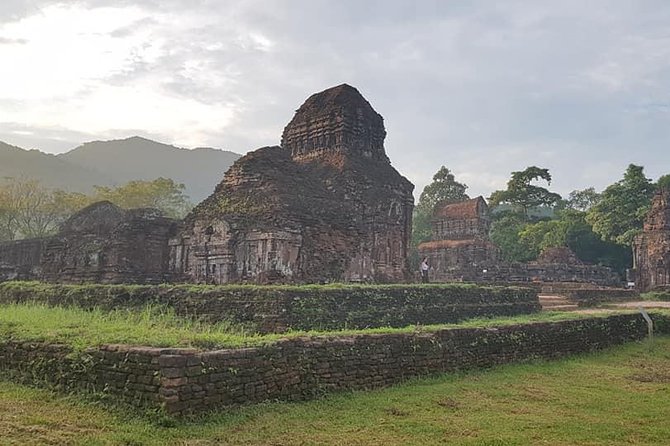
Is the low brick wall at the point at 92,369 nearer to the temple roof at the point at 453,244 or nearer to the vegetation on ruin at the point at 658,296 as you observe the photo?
the vegetation on ruin at the point at 658,296

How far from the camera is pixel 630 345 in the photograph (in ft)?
47.5

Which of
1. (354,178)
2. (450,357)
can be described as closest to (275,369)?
(450,357)

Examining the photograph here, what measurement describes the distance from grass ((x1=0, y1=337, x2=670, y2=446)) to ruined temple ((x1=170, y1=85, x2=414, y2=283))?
8671mm

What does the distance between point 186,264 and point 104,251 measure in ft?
8.31

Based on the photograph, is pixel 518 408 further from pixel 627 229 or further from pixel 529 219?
pixel 529 219

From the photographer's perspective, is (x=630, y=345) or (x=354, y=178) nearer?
(x=630, y=345)

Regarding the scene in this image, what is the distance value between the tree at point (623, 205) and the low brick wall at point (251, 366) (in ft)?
116

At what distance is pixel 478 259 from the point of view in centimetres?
4253

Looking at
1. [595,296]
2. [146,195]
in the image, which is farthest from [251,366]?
[146,195]

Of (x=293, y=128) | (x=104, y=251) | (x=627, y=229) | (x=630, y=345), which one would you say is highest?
(x=293, y=128)

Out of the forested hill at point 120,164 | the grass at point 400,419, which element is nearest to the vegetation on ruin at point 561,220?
the grass at point 400,419

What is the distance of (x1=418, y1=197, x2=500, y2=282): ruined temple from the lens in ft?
141

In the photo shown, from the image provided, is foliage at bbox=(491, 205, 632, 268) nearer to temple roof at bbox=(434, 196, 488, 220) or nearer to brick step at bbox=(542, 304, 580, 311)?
temple roof at bbox=(434, 196, 488, 220)

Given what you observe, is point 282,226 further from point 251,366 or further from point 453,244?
point 453,244
